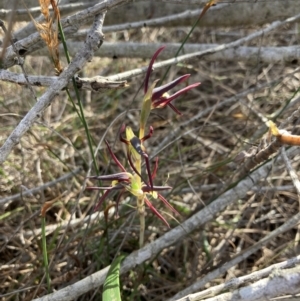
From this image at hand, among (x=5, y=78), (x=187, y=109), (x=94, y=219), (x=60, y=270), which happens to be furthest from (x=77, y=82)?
(x=187, y=109)

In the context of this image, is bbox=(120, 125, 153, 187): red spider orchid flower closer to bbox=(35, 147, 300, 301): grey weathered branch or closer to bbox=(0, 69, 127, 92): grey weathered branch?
bbox=(0, 69, 127, 92): grey weathered branch

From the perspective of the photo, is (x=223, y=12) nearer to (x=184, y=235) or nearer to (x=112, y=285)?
(x=184, y=235)

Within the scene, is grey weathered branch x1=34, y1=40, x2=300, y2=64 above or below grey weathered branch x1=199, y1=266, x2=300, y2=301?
above

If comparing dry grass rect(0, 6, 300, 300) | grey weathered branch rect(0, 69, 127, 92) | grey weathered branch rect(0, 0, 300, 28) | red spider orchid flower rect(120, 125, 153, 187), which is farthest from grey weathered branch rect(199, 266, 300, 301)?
grey weathered branch rect(0, 0, 300, 28)

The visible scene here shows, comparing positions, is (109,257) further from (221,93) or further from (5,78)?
(221,93)

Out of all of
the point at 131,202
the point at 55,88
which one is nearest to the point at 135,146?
the point at 55,88

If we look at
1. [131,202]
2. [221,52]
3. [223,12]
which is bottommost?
[131,202]
